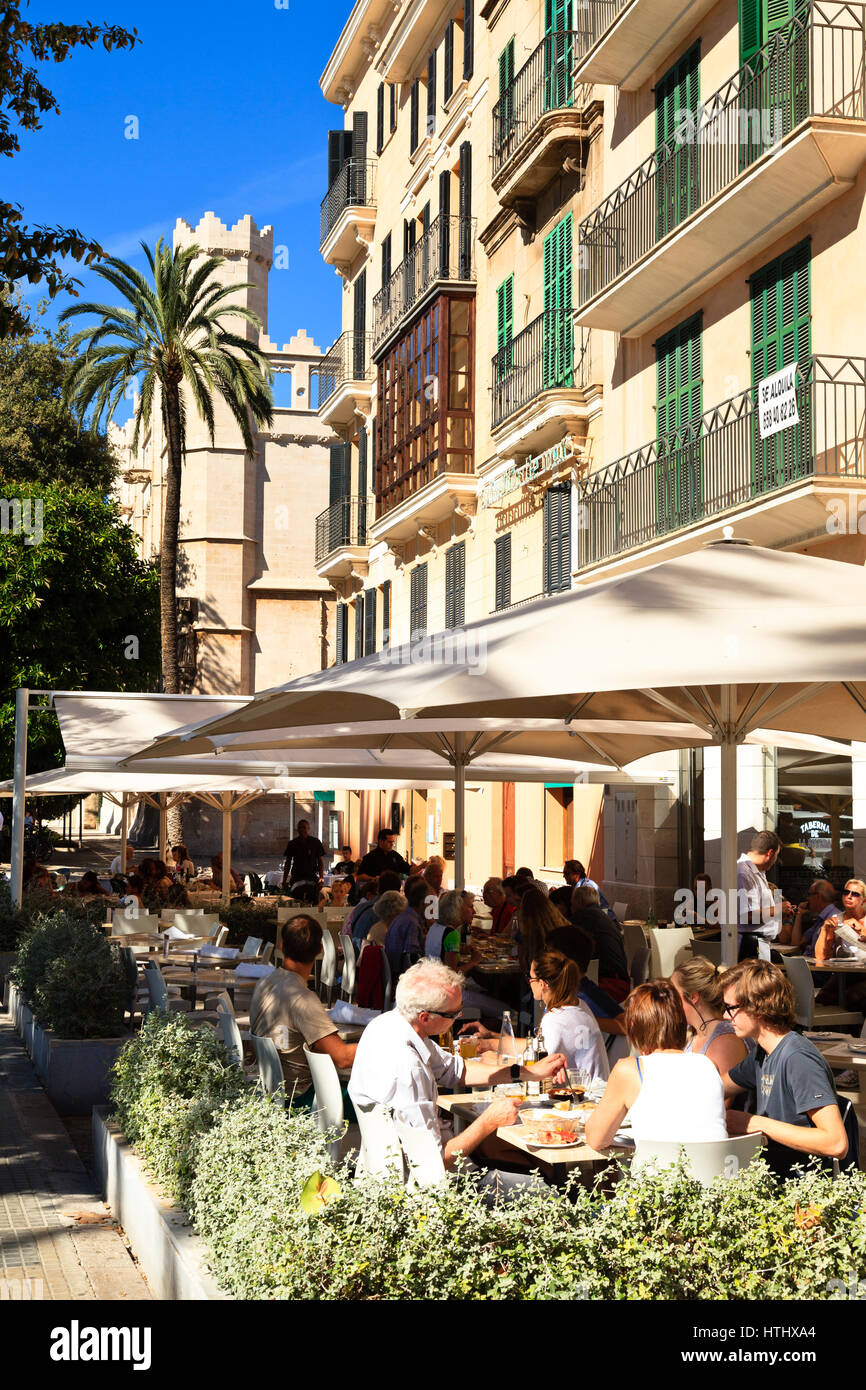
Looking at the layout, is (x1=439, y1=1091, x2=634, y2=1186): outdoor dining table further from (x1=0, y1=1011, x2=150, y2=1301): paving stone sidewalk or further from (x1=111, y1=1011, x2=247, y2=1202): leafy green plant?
(x1=0, y1=1011, x2=150, y2=1301): paving stone sidewalk

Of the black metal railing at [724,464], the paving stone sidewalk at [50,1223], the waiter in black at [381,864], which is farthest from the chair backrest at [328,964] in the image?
the black metal railing at [724,464]

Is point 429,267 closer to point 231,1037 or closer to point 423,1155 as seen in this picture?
point 231,1037

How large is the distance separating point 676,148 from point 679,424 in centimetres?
378

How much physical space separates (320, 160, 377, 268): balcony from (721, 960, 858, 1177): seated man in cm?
3634

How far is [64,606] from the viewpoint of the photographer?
108ft

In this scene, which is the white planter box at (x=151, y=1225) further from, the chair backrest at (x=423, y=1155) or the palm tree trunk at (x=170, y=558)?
the palm tree trunk at (x=170, y=558)

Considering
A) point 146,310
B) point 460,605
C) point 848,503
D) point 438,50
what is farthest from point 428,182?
point 848,503

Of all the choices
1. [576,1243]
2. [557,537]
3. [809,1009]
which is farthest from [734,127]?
[576,1243]

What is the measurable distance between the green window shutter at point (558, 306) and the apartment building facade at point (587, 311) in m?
0.08

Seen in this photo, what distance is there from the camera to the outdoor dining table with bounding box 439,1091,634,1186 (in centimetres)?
548

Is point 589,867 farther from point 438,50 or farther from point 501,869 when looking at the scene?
point 438,50

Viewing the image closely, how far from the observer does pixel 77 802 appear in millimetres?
39094

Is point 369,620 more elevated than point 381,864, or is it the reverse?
point 369,620

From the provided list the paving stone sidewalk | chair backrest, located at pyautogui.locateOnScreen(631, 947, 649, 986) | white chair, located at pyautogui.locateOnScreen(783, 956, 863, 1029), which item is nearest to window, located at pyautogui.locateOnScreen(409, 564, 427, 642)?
chair backrest, located at pyautogui.locateOnScreen(631, 947, 649, 986)
